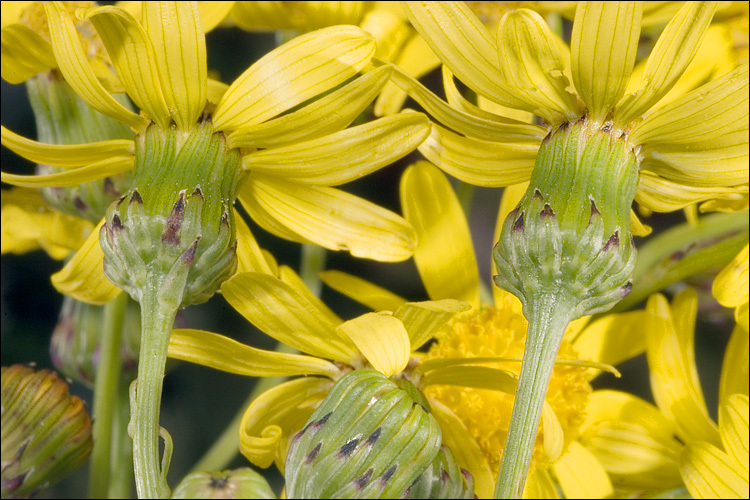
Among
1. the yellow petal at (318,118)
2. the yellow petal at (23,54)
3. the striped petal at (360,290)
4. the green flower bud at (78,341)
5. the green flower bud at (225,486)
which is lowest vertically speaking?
the green flower bud at (225,486)

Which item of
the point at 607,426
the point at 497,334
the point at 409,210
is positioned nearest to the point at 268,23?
the point at 409,210

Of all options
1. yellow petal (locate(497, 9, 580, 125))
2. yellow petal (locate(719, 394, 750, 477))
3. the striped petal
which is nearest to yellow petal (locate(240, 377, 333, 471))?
the striped petal

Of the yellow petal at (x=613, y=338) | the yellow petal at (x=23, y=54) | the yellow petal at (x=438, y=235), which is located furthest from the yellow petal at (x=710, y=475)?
the yellow petal at (x=23, y=54)

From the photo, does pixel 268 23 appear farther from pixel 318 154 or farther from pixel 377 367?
pixel 377 367

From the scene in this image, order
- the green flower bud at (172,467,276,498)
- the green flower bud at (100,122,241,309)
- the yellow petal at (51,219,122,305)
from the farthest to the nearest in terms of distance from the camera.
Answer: the yellow petal at (51,219,122,305)
the green flower bud at (100,122,241,309)
the green flower bud at (172,467,276,498)

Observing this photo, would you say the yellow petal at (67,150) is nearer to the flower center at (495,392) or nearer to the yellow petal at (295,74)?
the yellow petal at (295,74)

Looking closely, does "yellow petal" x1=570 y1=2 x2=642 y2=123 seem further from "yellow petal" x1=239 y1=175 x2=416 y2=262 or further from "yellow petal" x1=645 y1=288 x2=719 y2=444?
"yellow petal" x1=645 y1=288 x2=719 y2=444
